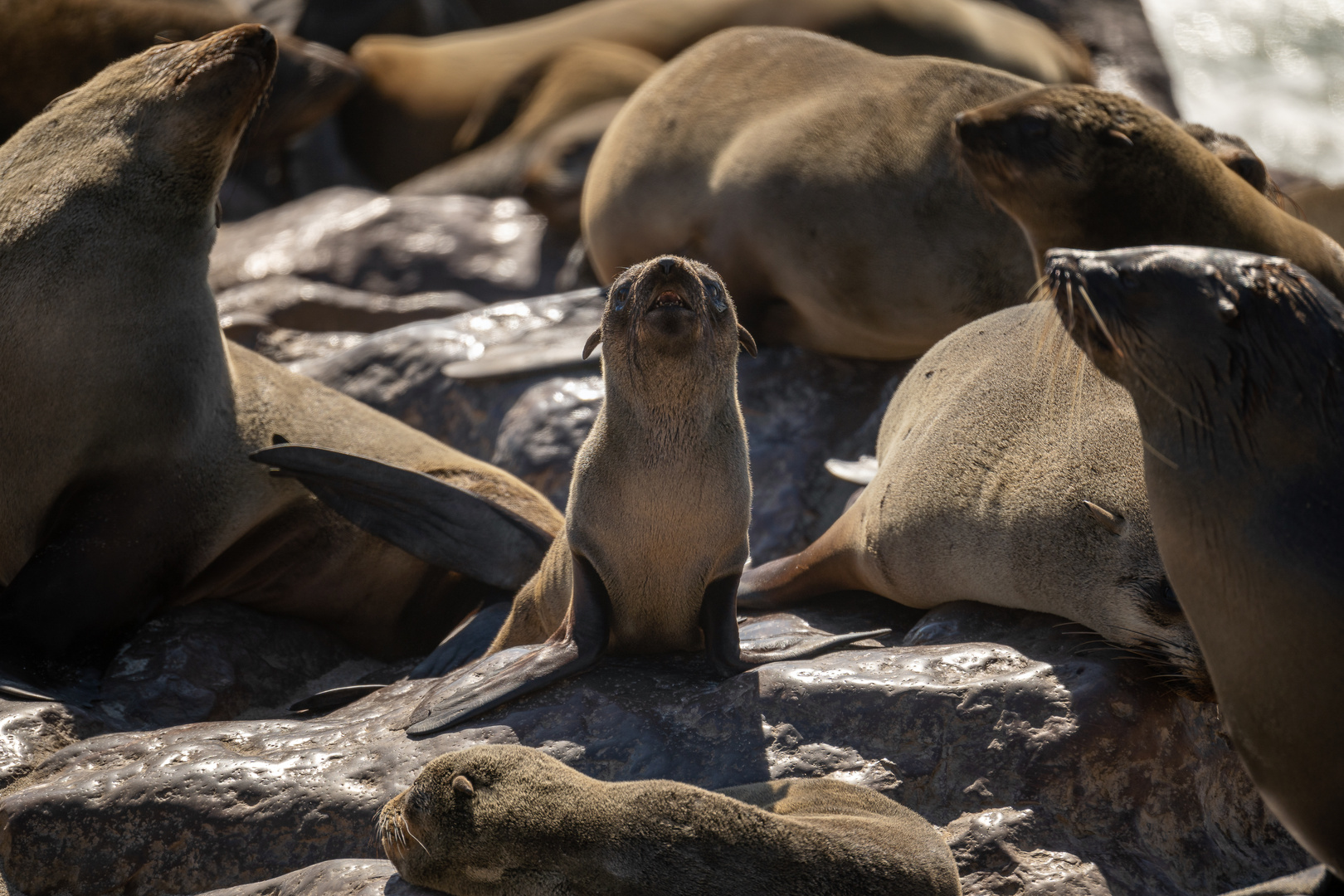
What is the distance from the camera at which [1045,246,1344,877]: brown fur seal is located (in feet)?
8.18

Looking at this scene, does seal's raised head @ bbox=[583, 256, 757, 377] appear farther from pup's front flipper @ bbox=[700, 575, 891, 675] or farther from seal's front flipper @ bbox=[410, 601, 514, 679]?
seal's front flipper @ bbox=[410, 601, 514, 679]

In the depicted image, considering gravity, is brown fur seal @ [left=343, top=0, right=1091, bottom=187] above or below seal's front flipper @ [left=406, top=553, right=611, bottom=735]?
below

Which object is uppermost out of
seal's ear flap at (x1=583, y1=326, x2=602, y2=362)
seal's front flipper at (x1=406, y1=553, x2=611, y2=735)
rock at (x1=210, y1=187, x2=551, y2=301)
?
seal's ear flap at (x1=583, y1=326, x2=602, y2=362)

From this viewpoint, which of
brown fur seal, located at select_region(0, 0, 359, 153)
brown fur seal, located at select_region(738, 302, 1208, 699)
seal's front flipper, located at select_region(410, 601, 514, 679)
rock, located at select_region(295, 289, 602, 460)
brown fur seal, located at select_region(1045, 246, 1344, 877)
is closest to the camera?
Result: brown fur seal, located at select_region(1045, 246, 1344, 877)

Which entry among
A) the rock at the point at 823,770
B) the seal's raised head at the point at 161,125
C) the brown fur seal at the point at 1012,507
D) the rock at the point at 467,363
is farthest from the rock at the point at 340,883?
the rock at the point at 467,363

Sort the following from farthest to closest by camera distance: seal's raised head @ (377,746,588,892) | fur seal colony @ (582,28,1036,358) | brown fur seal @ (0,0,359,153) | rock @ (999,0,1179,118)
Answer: rock @ (999,0,1179,118), brown fur seal @ (0,0,359,153), fur seal colony @ (582,28,1036,358), seal's raised head @ (377,746,588,892)

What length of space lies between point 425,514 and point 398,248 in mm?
4710

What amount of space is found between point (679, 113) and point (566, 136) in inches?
111

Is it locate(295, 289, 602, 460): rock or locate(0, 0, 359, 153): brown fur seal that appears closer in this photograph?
locate(295, 289, 602, 460): rock

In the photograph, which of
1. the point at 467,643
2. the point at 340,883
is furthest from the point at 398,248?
the point at 340,883

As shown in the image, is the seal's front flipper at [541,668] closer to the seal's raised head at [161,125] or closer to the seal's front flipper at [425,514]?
the seal's front flipper at [425,514]

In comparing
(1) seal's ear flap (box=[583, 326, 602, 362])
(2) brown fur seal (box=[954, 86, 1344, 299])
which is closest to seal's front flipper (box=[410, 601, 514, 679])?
(1) seal's ear flap (box=[583, 326, 602, 362])

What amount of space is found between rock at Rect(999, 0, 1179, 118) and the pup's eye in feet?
32.4

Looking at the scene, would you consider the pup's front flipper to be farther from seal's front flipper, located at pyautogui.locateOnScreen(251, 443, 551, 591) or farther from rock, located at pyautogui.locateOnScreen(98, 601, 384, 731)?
rock, located at pyautogui.locateOnScreen(98, 601, 384, 731)
